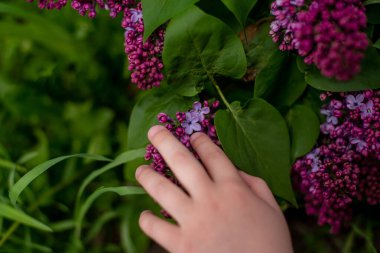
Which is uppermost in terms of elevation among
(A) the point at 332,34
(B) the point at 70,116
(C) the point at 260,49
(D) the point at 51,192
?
(A) the point at 332,34

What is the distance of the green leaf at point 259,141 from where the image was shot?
109cm

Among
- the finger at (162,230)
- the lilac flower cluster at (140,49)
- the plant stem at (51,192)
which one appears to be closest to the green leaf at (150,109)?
the lilac flower cluster at (140,49)

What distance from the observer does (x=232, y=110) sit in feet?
3.76

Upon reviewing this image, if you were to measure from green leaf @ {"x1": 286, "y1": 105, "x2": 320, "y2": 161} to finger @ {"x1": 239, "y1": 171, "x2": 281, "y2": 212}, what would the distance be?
227 mm

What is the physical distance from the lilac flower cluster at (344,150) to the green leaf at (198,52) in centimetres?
25

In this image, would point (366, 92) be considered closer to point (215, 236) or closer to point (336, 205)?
point (336, 205)

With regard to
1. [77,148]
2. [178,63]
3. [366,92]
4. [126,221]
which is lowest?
[126,221]

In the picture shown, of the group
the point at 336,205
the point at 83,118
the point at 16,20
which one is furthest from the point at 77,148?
the point at 336,205

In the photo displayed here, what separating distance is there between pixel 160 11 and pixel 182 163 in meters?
0.34

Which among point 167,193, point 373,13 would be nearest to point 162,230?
point 167,193

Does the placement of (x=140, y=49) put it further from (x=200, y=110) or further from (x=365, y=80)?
(x=365, y=80)

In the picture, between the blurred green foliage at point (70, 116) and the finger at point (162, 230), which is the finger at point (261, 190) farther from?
the blurred green foliage at point (70, 116)

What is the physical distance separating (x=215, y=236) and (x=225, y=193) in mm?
85

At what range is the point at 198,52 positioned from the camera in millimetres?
1118
